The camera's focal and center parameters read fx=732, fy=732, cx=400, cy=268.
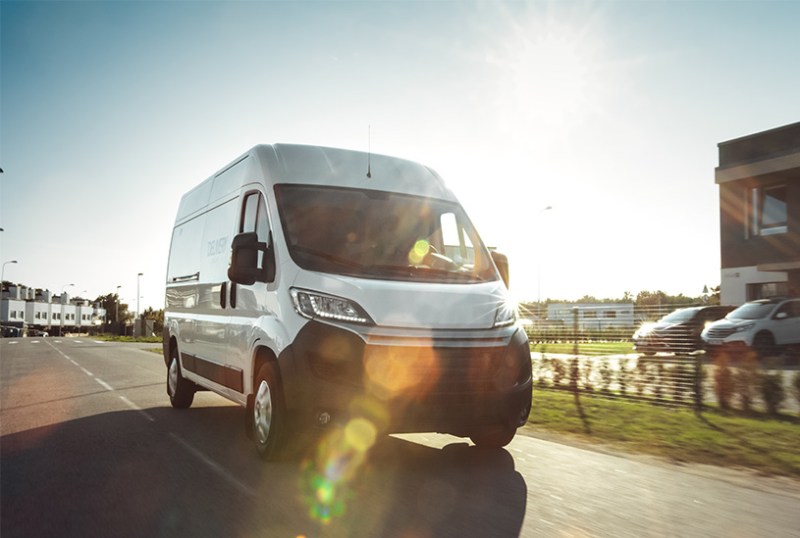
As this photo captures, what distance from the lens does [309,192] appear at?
677cm

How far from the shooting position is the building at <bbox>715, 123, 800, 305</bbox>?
27.9 m

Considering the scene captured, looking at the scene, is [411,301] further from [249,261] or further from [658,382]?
[658,382]

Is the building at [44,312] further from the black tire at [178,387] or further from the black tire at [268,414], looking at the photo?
the black tire at [268,414]

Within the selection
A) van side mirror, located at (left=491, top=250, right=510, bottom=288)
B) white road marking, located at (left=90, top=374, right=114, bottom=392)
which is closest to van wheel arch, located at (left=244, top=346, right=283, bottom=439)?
van side mirror, located at (left=491, top=250, right=510, bottom=288)

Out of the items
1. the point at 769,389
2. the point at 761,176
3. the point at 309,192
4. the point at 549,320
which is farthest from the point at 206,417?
the point at 761,176

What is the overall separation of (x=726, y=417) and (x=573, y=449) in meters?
3.27

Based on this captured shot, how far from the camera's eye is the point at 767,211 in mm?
29516

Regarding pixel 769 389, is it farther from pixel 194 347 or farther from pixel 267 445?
pixel 194 347

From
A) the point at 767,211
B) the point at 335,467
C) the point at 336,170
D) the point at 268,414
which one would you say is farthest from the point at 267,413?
the point at 767,211

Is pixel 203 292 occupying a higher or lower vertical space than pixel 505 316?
higher

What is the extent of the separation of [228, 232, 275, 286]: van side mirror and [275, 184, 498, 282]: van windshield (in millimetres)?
281

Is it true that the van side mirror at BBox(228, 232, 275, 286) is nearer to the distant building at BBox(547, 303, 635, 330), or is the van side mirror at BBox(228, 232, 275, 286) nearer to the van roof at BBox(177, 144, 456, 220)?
the van roof at BBox(177, 144, 456, 220)

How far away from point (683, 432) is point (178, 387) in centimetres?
661

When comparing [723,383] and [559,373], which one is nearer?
[723,383]
